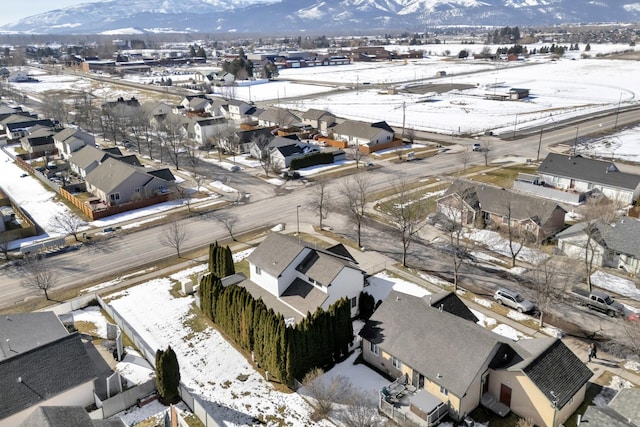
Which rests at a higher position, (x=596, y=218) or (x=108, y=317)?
(x=596, y=218)

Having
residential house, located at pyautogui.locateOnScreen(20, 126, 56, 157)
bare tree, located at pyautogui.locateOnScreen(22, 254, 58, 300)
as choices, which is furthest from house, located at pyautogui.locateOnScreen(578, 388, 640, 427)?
residential house, located at pyautogui.locateOnScreen(20, 126, 56, 157)

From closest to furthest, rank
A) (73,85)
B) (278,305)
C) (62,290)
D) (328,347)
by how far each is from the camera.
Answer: (328,347), (278,305), (62,290), (73,85)

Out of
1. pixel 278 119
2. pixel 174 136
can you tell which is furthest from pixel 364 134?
pixel 174 136

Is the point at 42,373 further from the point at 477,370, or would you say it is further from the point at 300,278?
the point at 477,370

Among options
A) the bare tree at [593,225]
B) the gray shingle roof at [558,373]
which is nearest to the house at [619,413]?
the gray shingle roof at [558,373]

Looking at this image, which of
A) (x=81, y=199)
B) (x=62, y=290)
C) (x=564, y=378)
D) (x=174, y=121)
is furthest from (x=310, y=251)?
(x=174, y=121)

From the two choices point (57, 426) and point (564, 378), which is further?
point (564, 378)

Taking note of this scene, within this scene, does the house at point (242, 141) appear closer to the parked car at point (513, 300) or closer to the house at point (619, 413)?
the parked car at point (513, 300)

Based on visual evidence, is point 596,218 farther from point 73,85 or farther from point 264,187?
point 73,85

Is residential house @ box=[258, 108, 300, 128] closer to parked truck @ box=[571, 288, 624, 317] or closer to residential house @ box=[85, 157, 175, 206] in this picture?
residential house @ box=[85, 157, 175, 206]

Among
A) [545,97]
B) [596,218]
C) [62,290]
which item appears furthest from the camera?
[545,97]
